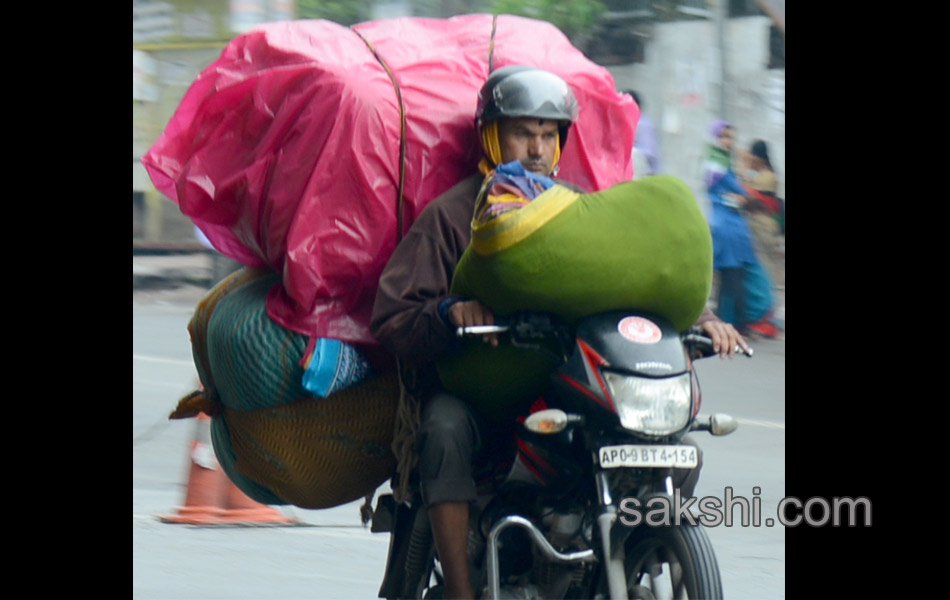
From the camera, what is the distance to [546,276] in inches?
134

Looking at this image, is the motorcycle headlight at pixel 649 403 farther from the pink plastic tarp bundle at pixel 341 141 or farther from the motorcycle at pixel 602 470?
the pink plastic tarp bundle at pixel 341 141

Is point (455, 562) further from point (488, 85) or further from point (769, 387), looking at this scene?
point (769, 387)

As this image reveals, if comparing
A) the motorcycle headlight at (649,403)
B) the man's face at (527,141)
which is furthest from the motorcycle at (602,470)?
the man's face at (527,141)

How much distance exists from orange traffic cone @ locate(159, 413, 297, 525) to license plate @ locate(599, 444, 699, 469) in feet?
10.8

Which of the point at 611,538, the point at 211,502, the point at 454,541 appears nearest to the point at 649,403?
the point at 611,538

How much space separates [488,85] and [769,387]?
7.01 metres

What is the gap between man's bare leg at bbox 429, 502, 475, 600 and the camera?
144 inches

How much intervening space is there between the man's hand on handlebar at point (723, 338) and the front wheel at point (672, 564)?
0.51 meters

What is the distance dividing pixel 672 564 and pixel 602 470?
0.27 meters

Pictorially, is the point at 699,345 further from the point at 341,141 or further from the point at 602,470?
the point at 341,141

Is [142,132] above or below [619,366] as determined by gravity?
below
